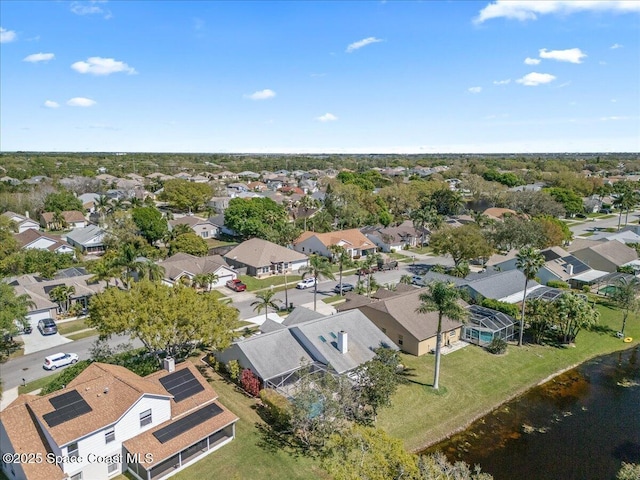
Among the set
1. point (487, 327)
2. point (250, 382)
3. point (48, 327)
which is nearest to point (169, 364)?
point (250, 382)

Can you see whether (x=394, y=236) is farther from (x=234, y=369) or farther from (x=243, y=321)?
(x=234, y=369)

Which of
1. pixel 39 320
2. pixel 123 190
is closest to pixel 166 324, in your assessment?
pixel 39 320

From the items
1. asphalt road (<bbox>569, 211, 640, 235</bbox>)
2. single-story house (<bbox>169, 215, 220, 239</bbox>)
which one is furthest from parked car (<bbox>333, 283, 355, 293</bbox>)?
asphalt road (<bbox>569, 211, 640, 235</bbox>)

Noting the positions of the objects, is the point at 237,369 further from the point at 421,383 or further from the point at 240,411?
the point at 421,383

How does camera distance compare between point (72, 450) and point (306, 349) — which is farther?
point (306, 349)

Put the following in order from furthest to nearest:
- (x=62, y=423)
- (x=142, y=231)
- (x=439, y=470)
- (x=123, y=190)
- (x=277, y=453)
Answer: (x=123, y=190)
(x=142, y=231)
(x=277, y=453)
(x=62, y=423)
(x=439, y=470)

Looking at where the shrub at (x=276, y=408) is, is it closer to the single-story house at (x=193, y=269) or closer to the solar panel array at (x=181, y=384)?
the solar panel array at (x=181, y=384)

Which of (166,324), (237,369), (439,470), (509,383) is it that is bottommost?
(509,383)
